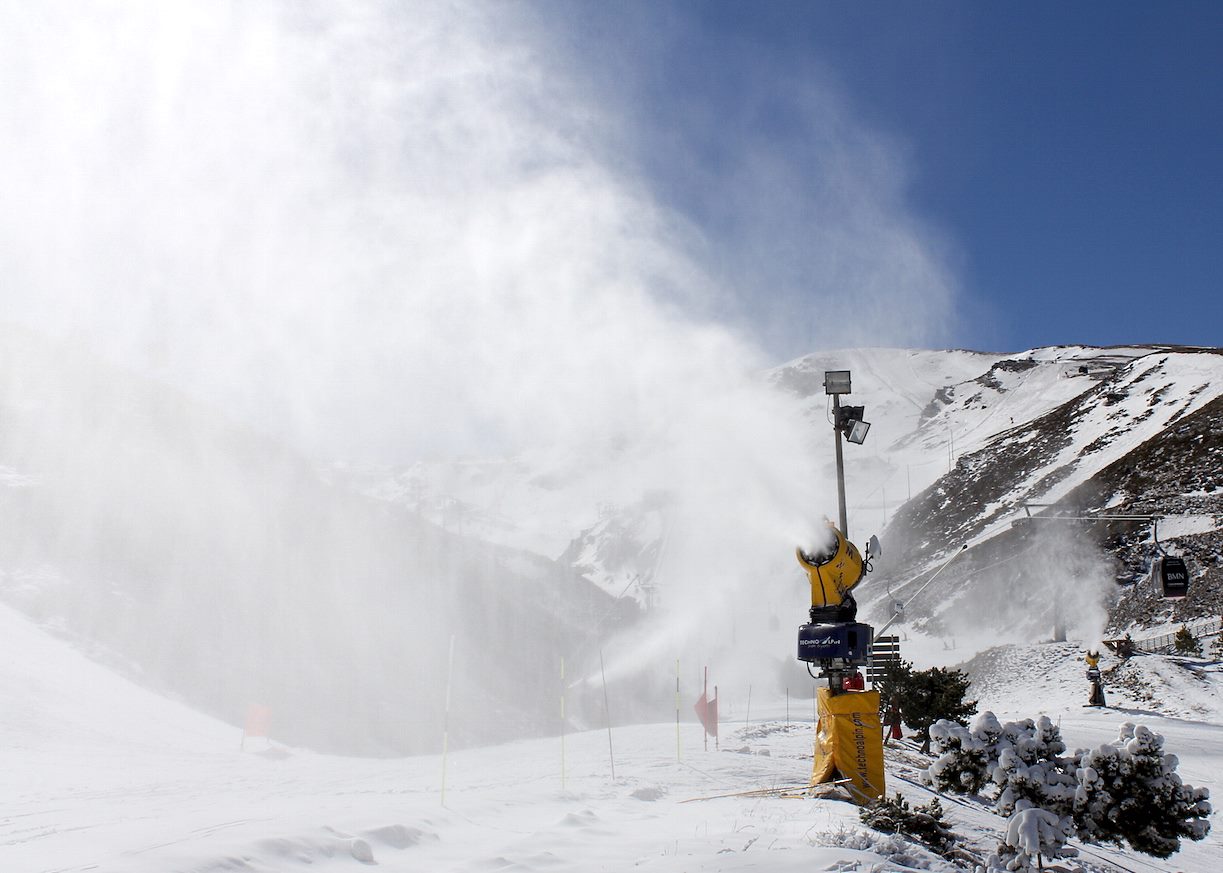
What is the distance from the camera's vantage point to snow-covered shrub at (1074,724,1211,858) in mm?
8906

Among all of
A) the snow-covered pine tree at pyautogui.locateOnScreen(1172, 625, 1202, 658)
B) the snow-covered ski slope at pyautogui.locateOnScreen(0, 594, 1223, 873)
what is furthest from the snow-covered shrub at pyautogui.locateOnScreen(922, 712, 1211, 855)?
the snow-covered pine tree at pyautogui.locateOnScreen(1172, 625, 1202, 658)

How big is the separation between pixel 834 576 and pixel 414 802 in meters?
6.78

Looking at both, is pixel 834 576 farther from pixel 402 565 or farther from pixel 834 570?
pixel 402 565

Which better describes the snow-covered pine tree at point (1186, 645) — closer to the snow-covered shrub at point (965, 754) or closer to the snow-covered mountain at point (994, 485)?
the snow-covered mountain at point (994, 485)

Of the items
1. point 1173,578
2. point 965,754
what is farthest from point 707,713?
point 965,754

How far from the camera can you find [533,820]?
10.2 metres

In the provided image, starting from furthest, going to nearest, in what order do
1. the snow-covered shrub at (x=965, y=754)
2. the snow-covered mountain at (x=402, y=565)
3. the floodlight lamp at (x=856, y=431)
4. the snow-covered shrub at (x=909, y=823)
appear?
the snow-covered mountain at (x=402, y=565), the floodlight lamp at (x=856, y=431), the snow-covered shrub at (x=909, y=823), the snow-covered shrub at (x=965, y=754)

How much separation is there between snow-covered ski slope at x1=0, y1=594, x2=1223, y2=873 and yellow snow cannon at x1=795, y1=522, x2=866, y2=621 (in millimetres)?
2829

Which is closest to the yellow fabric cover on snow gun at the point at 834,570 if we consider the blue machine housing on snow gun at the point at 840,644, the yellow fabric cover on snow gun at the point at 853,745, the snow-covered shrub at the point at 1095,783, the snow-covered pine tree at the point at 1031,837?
the blue machine housing on snow gun at the point at 840,644

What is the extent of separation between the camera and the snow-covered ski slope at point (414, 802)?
760 cm

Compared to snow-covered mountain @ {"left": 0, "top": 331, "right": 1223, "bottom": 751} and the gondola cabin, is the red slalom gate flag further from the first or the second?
the gondola cabin

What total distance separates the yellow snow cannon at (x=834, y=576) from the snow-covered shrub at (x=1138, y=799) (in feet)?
13.7

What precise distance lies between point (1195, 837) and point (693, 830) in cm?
536

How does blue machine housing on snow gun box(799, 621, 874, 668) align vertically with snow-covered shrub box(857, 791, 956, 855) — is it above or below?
above
